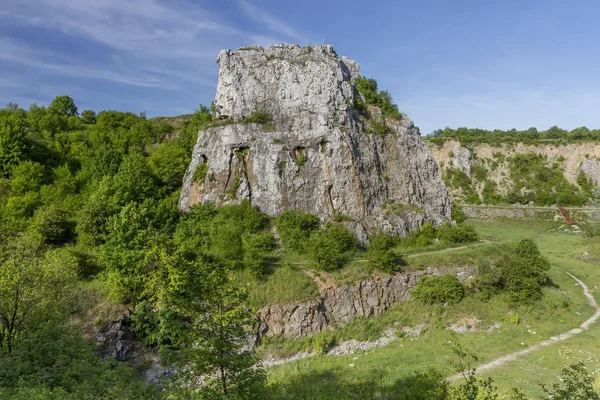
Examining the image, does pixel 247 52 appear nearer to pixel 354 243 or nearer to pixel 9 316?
pixel 354 243

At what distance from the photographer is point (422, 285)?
30.3m

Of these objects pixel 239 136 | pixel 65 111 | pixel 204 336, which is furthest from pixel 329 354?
pixel 65 111

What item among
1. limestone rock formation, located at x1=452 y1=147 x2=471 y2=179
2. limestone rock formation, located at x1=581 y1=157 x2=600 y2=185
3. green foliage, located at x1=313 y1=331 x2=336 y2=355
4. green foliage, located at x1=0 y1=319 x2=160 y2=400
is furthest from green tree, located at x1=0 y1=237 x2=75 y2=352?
limestone rock formation, located at x1=581 y1=157 x2=600 y2=185

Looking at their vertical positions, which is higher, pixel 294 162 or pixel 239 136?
pixel 239 136

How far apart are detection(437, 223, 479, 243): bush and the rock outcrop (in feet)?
16.5

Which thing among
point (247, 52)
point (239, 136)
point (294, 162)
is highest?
point (247, 52)

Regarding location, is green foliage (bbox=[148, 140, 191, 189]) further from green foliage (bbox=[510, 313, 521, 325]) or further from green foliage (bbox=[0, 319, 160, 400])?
green foliage (bbox=[510, 313, 521, 325])

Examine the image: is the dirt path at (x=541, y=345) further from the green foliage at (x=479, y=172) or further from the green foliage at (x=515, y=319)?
the green foliage at (x=479, y=172)

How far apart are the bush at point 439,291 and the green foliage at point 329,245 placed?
715 centimetres

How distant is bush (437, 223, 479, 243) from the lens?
120 feet

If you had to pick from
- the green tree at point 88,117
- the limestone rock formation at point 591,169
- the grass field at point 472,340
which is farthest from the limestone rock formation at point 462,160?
the green tree at point 88,117

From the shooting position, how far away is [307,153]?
126 ft

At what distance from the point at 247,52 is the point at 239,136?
1181cm

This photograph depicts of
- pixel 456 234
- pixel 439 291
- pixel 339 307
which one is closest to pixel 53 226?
pixel 339 307
